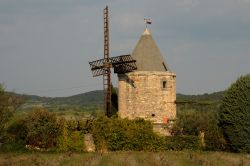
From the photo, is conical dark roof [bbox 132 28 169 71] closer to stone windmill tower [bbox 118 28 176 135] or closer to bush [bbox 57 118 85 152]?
stone windmill tower [bbox 118 28 176 135]

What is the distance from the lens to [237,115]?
93.4ft

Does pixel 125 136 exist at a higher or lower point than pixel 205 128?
lower

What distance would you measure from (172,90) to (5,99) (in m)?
11.4

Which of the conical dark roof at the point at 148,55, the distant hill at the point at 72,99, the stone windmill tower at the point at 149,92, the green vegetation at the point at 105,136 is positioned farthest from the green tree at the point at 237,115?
the distant hill at the point at 72,99

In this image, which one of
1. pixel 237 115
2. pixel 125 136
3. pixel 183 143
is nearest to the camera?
pixel 237 115

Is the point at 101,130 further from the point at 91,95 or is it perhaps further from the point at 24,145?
Answer: the point at 91,95

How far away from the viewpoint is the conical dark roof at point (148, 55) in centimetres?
3350

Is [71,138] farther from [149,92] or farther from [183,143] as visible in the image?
[183,143]

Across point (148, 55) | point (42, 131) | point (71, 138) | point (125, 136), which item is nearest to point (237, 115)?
point (125, 136)

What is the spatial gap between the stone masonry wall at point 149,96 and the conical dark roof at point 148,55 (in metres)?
0.83

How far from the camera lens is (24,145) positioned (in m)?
31.4

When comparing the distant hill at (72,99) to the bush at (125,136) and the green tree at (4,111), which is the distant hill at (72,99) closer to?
the green tree at (4,111)

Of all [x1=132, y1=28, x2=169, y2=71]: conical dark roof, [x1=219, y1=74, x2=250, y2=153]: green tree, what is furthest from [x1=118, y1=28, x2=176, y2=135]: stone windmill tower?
[x1=219, y1=74, x2=250, y2=153]: green tree

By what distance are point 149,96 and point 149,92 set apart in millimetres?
267
